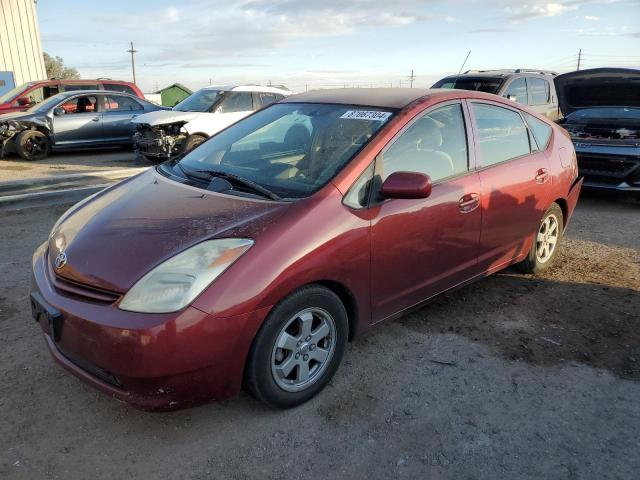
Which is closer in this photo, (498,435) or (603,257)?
(498,435)

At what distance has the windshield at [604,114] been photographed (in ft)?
24.6

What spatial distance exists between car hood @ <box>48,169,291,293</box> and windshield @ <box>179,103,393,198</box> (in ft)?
1.06

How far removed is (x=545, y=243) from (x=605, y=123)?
13.5 feet

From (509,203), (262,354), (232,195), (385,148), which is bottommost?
(262,354)

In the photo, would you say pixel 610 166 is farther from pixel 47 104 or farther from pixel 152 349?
pixel 47 104

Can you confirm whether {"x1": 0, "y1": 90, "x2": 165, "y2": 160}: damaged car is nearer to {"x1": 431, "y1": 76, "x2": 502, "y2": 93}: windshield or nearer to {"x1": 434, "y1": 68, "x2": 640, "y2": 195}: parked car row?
{"x1": 431, "y1": 76, "x2": 502, "y2": 93}: windshield

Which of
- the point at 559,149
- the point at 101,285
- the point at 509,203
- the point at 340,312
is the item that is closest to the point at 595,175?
the point at 559,149

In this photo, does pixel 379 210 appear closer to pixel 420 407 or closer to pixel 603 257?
pixel 420 407

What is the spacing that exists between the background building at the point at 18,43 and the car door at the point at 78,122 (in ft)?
36.6

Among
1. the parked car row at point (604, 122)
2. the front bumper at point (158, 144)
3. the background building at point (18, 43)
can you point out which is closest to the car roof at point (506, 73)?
the parked car row at point (604, 122)

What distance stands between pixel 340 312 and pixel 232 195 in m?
0.89

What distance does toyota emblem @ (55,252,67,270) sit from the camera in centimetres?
266

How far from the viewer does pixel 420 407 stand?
9.27ft

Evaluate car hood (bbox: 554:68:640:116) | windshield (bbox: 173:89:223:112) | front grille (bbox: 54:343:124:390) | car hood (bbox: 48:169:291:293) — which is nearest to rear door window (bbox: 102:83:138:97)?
windshield (bbox: 173:89:223:112)
